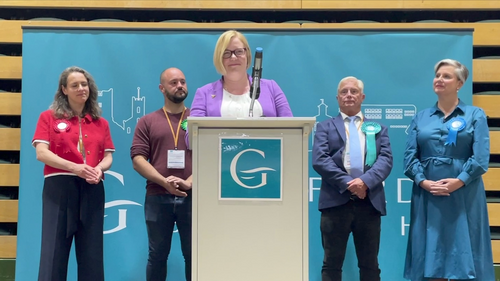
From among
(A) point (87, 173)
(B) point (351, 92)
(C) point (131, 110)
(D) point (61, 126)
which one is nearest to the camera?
(A) point (87, 173)

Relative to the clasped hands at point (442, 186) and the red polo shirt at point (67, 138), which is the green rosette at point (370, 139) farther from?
the red polo shirt at point (67, 138)

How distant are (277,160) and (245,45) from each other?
748 millimetres

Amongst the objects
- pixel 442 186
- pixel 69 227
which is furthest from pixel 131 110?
pixel 442 186

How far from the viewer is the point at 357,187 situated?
9.08 ft

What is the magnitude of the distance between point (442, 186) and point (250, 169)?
1443mm

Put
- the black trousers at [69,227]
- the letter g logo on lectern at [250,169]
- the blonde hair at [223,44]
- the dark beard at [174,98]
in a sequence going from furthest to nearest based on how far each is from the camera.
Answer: the dark beard at [174,98], the black trousers at [69,227], the blonde hair at [223,44], the letter g logo on lectern at [250,169]

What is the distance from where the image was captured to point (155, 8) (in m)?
4.16

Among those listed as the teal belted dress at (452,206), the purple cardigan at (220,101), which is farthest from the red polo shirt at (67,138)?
the teal belted dress at (452,206)

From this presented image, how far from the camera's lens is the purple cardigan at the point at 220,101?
2414 mm

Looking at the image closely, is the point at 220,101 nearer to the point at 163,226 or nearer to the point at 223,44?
the point at 223,44

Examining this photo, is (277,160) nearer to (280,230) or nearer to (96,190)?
(280,230)

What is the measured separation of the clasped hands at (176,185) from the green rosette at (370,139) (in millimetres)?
1124

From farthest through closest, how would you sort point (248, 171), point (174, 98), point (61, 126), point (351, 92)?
point (174, 98) → point (351, 92) → point (61, 126) → point (248, 171)

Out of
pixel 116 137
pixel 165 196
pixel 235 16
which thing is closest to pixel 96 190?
pixel 165 196
